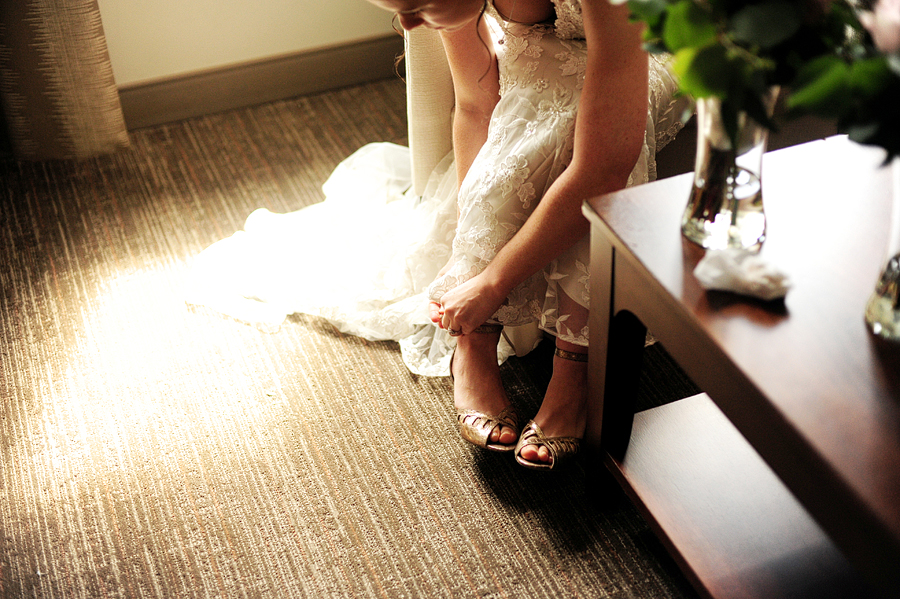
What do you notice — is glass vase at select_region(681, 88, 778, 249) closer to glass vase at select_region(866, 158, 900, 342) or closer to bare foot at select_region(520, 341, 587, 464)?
glass vase at select_region(866, 158, 900, 342)

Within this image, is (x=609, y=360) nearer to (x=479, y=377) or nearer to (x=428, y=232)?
(x=479, y=377)

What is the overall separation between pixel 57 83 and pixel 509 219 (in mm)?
1305

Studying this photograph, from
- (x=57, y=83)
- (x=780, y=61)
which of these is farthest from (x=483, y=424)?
(x=57, y=83)

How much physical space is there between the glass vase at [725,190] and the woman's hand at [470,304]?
450mm

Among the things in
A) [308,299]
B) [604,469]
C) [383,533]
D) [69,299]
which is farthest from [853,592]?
[69,299]

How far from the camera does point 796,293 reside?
0.74 metres

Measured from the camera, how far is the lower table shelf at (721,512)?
33.6 inches

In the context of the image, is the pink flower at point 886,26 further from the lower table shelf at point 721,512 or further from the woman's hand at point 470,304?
the woman's hand at point 470,304

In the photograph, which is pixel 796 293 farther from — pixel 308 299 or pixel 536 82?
pixel 308 299

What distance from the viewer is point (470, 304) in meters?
1.22

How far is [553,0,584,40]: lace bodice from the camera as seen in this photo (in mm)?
1158

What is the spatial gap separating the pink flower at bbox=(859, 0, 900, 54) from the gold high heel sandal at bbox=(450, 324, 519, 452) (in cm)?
77

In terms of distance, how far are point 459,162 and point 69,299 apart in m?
0.84

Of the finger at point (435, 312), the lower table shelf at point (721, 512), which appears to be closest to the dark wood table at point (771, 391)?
the lower table shelf at point (721, 512)
